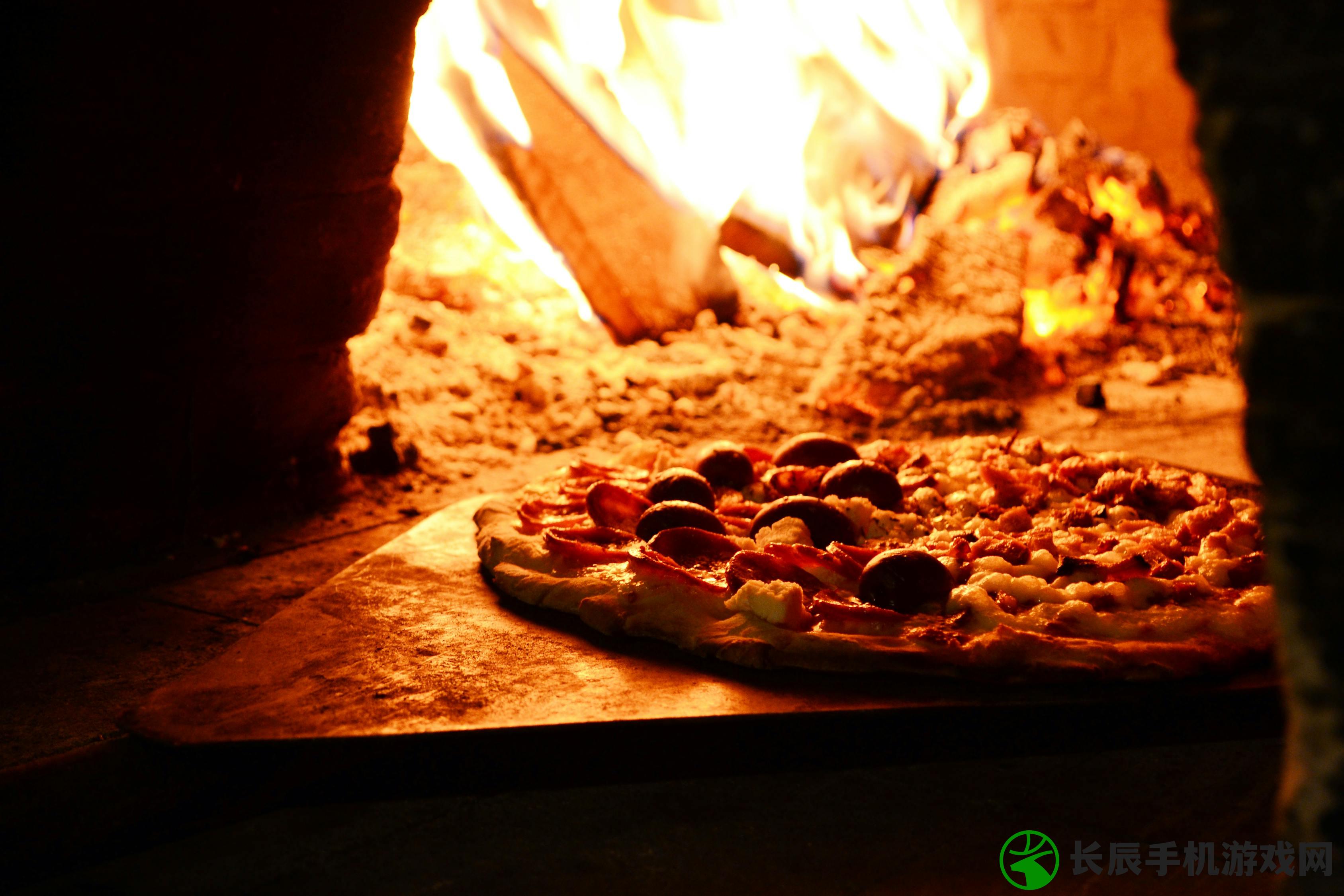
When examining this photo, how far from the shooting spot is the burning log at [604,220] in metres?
6.04

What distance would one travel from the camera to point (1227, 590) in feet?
8.66

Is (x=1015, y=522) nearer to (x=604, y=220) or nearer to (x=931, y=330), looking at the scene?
(x=931, y=330)

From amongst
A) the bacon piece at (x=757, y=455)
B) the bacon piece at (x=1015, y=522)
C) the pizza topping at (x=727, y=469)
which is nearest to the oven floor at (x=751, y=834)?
the bacon piece at (x=1015, y=522)

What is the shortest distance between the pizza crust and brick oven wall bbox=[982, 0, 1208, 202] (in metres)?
7.04

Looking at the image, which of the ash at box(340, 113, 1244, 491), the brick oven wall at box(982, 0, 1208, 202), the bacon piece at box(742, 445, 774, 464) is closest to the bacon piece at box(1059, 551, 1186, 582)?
the bacon piece at box(742, 445, 774, 464)

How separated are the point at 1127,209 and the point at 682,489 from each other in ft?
17.1

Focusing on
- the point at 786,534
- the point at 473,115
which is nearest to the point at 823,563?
the point at 786,534

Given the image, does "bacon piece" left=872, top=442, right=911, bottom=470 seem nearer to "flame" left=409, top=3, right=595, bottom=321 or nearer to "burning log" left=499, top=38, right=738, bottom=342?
"burning log" left=499, top=38, right=738, bottom=342

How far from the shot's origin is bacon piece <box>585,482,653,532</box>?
3195mm

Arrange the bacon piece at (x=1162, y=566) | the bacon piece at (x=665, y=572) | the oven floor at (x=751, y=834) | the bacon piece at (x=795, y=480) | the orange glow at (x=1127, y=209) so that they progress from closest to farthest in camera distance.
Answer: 1. the oven floor at (x=751, y=834)
2. the bacon piece at (x=665, y=572)
3. the bacon piece at (x=1162, y=566)
4. the bacon piece at (x=795, y=480)
5. the orange glow at (x=1127, y=209)

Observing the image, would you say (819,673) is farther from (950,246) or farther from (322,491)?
(950,246)

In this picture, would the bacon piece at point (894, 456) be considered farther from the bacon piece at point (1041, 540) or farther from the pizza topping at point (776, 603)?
the pizza topping at point (776, 603)

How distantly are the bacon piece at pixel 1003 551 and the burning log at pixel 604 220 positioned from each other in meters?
3.49

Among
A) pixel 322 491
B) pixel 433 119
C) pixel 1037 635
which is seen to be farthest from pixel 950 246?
pixel 1037 635
